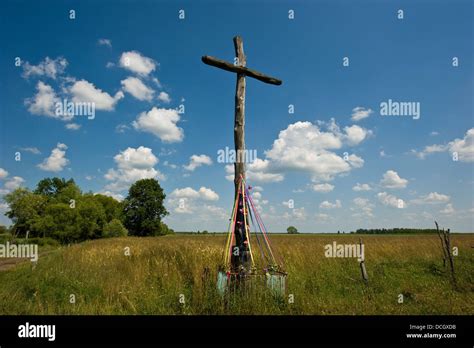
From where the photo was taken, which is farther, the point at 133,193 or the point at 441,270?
the point at 133,193

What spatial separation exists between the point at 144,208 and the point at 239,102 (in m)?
42.1

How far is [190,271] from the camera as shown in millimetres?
7496

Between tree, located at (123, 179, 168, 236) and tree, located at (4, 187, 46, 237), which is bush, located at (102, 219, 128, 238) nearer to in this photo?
tree, located at (123, 179, 168, 236)

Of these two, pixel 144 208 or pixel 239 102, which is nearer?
pixel 239 102

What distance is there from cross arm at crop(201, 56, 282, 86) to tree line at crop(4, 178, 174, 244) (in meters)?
32.3

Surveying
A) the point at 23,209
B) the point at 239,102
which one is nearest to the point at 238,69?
the point at 239,102

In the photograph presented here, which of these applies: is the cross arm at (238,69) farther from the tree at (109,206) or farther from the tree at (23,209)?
the tree at (109,206)

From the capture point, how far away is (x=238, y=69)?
22.7ft

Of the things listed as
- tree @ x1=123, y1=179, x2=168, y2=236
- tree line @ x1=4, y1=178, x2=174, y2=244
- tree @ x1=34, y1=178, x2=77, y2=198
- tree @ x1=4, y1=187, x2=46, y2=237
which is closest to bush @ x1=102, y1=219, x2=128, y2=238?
tree line @ x1=4, y1=178, x2=174, y2=244

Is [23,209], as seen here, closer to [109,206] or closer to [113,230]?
[109,206]
